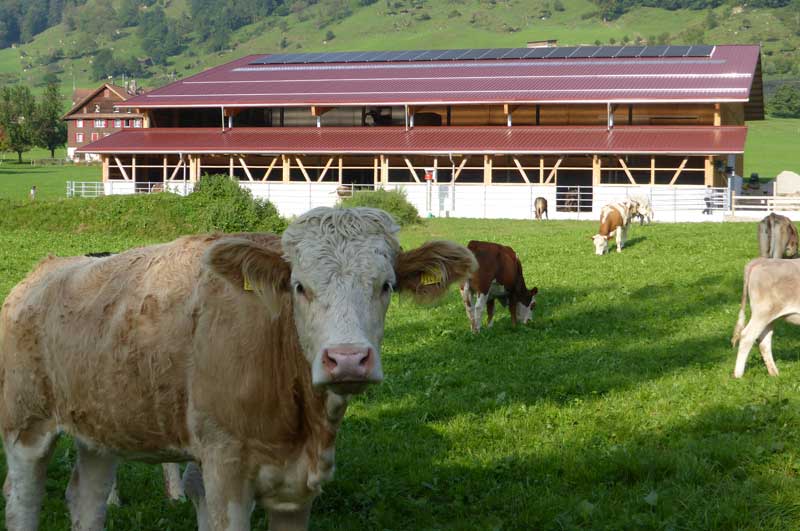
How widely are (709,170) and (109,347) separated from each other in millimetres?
39014

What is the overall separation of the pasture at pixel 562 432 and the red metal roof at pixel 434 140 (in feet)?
86.2

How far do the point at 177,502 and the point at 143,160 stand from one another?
154ft

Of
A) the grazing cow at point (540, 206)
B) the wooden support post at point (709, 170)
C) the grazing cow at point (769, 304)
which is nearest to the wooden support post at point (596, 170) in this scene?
the grazing cow at point (540, 206)

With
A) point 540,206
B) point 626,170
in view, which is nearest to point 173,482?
point 540,206

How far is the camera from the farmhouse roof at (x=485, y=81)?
148 ft

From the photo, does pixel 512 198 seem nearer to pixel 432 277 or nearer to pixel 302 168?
pixel 302 168

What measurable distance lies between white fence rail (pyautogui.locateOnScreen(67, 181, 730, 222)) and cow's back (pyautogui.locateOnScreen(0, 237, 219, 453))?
33895 millimetres

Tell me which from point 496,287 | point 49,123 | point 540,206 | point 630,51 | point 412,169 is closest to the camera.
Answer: point 496,287

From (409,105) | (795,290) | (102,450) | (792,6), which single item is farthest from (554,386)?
(792,6)

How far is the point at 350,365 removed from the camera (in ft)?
12.7

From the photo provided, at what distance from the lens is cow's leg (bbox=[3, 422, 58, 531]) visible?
17.5 ft

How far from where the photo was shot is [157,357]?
4.79m

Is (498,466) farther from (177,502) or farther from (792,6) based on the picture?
(792,6)

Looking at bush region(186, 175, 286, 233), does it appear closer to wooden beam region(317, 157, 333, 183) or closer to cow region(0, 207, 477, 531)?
wooden beam region(317, 157, 333, 183)
